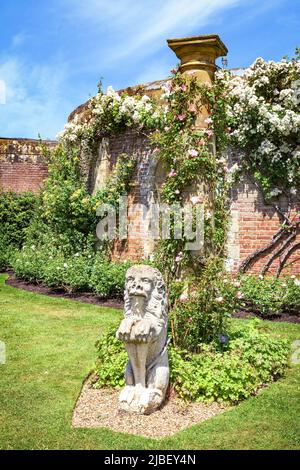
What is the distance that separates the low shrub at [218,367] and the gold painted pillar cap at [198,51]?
3.16 meters

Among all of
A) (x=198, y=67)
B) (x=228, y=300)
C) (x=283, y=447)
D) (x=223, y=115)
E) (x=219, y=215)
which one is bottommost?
(x=283, y=447)

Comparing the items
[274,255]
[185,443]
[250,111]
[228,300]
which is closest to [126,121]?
[250,111]

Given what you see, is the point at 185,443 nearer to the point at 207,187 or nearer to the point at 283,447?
the point at 283,447

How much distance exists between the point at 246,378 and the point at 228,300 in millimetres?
991

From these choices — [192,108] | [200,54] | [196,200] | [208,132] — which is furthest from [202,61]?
[196,200]

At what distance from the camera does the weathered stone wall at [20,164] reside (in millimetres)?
17625

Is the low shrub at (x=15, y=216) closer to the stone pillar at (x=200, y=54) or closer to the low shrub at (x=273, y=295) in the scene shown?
the low shrub at (x=273, y=295)

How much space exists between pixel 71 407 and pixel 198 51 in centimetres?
405

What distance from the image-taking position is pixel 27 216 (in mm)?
15062

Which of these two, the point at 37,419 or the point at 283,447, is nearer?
the point at 283,447

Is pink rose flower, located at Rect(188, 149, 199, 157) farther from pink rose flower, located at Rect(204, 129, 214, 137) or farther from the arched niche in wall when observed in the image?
the arched niche in wall

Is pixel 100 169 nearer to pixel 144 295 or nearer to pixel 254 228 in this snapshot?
pixel 254 228

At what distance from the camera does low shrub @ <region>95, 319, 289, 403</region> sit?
4770 millimetres

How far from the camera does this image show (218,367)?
5023 millimetres
